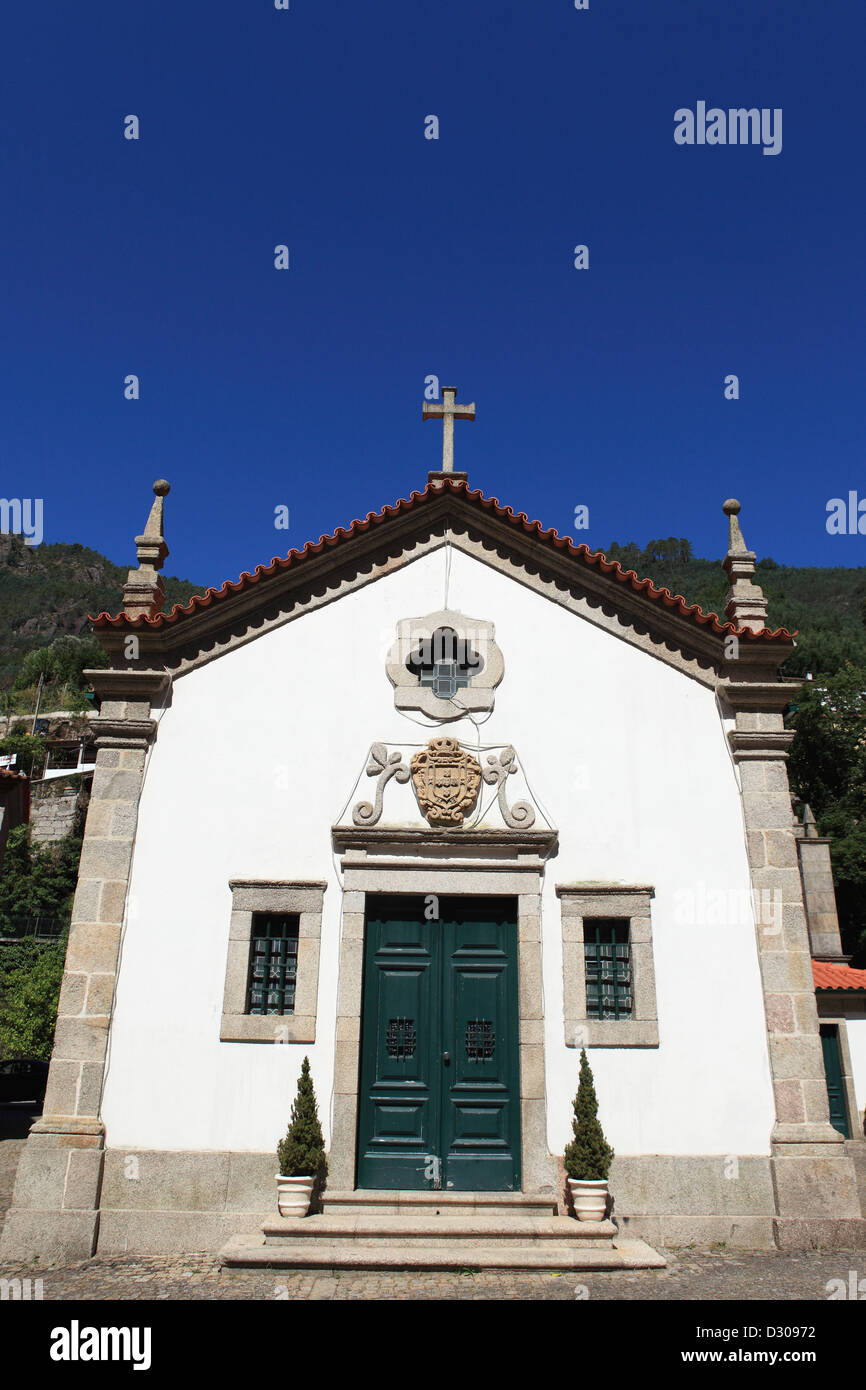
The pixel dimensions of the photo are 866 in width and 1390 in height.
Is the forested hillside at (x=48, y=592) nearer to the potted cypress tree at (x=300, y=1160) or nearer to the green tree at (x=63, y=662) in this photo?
the green tree at (x=63, y=662)

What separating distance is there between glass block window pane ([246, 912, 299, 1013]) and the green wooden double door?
0.78m

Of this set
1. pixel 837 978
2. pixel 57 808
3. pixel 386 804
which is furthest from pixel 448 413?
pixel 57 808

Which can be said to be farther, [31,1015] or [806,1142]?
[31,1015]

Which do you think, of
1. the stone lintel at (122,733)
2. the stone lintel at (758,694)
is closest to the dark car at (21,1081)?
the stone lintel at (122,733)

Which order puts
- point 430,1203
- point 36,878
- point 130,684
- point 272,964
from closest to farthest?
point 430,1203 < point 272,964 < point 130,684 < point 36,878

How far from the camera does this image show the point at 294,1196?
7879mm

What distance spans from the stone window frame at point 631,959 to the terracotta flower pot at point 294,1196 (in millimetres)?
2852

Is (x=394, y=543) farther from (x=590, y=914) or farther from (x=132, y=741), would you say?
(x=590, y=914)

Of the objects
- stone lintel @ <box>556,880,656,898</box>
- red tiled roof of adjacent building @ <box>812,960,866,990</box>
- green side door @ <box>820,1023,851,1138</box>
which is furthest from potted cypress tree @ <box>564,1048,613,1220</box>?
green side door @ <box>820,1023,851,1138</box>

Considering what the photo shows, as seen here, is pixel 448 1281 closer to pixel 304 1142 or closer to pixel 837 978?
pixel 304 1142

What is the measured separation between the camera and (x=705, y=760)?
9719 mm

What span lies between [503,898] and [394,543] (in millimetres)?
4421

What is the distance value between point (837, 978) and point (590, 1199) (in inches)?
552

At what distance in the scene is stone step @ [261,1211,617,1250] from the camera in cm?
750
